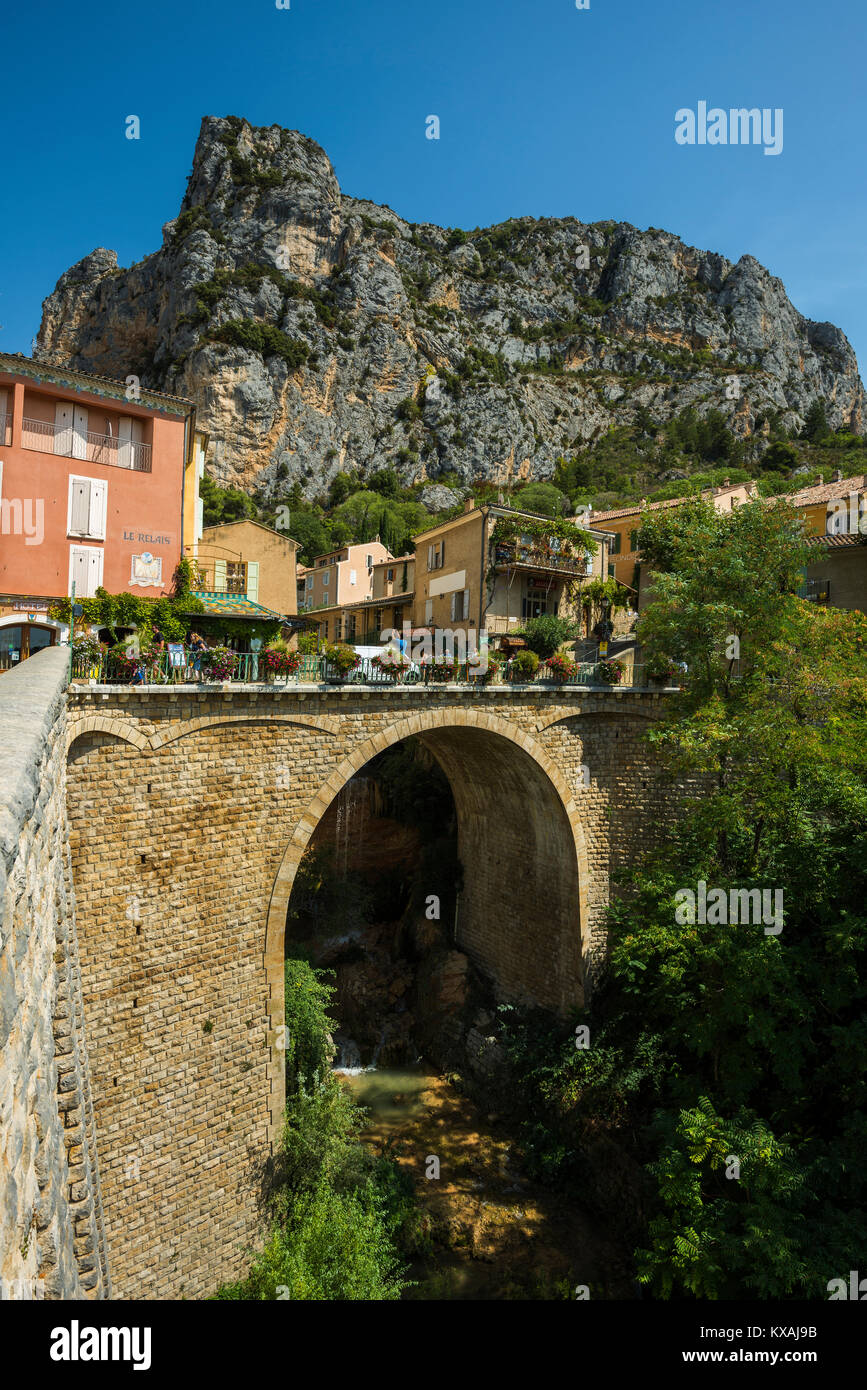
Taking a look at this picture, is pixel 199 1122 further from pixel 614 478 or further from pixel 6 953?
pixel 614 478

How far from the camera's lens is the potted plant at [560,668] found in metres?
17.3

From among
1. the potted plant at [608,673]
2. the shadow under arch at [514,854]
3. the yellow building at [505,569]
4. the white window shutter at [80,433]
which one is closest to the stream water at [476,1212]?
the shadow under arch at [514,854]

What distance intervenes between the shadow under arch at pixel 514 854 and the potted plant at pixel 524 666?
137 cm

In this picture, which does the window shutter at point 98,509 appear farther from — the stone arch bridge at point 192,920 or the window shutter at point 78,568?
the stone arch bridge at point 192,920

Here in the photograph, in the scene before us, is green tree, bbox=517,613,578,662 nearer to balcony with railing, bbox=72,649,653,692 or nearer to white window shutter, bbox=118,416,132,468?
balcony with railing, bbox=72,649,653,692

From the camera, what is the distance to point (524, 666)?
1675cm

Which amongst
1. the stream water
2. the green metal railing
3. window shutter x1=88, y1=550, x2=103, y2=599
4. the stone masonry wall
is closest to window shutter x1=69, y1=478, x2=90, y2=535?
window shutter x1=88, y1=550, x2=103, y2=599

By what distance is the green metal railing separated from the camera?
10.9 m

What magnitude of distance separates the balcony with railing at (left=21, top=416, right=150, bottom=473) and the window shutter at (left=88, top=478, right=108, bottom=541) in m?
0.62

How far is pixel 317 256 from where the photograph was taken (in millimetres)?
71812

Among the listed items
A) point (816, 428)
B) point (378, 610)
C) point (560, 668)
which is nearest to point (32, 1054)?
point (560, 668)

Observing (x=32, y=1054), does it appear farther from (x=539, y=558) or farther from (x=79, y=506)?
(x=539, y=558)

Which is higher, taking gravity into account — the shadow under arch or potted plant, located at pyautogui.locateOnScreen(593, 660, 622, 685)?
potted plant, located at pyautogui.locateOnScreen(593, 660, 622, 685)
